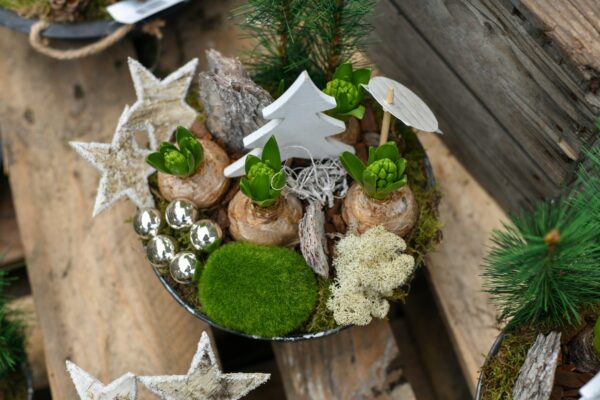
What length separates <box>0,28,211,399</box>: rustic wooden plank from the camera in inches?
43.4

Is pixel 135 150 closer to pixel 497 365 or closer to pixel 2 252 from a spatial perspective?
pixel 2 252

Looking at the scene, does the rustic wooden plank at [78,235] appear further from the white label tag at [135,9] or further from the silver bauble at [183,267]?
the silver bauble at [183,267]

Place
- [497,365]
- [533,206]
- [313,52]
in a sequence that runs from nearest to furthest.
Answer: [497,365]
[313,52]
[533,206]

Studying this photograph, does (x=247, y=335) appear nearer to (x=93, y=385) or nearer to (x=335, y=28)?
(x=93, y=385)

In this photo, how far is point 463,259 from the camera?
1178 millimetres

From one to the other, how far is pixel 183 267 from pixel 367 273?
267mm

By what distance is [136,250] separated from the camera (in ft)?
3.80

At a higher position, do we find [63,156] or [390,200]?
[390,200]

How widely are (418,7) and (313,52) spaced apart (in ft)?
0.61

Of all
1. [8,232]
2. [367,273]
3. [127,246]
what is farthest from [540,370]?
[8,232]

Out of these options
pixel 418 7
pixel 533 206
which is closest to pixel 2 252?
pixel 418 7

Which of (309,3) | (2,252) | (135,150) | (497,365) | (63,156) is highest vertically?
(309,3)

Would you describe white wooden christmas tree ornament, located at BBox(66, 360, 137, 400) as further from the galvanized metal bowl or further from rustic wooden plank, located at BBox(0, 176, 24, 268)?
rustic wooden plank, located at BBox(0, 176, 24, 268)

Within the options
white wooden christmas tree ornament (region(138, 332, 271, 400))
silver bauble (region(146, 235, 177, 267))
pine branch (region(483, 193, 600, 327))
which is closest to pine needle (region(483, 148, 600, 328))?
pine branch (region(483, 193, 600, 327))
